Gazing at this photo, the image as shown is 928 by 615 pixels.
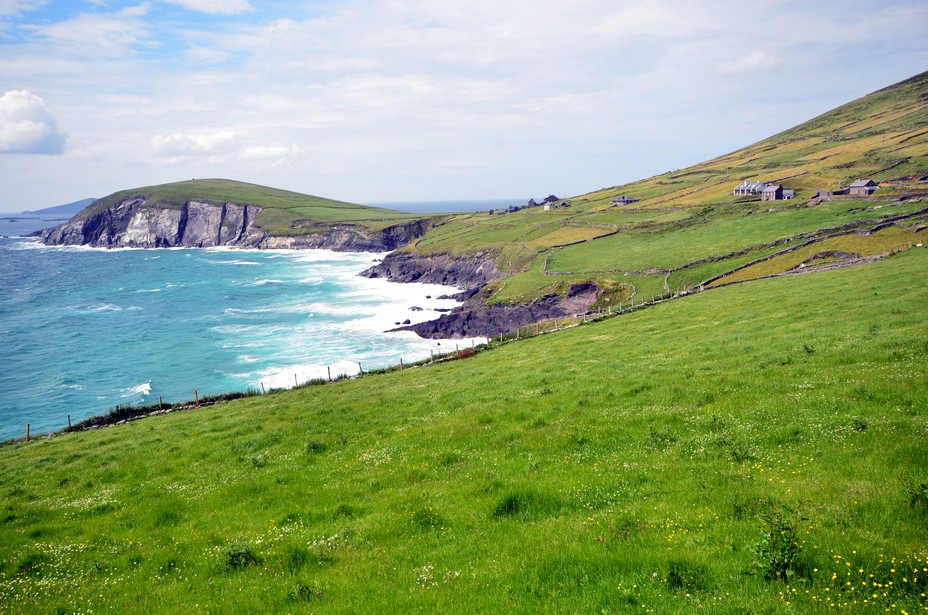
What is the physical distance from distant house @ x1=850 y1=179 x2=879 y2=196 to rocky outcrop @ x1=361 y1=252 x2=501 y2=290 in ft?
242

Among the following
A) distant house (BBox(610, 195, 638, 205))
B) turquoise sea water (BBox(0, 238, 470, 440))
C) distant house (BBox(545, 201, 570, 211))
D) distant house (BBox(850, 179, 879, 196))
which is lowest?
turquoise sea water (BBox(0, 238, 470, 440))

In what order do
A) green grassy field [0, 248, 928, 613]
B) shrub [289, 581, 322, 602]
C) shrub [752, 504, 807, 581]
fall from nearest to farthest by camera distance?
shrub [752, 504, 807, 581] < green grassy field [0, 248, 928, 613] < shrub [289, 581, 322, 602]

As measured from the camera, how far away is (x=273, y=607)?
9375mm

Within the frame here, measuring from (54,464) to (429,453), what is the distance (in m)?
20.6

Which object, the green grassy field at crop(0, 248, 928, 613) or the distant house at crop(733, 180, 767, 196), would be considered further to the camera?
the distant house at crop(733, 180, 767, 196)

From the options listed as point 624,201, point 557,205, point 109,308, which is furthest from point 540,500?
point 557,205

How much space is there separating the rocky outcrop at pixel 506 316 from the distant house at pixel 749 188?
69.5 meters

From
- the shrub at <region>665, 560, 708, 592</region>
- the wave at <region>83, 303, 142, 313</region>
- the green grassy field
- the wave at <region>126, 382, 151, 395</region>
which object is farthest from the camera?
the wave at <region>83, 303, 142, 313</region>

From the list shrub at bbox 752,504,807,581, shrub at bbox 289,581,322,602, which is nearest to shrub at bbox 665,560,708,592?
shrub at bbox 752,504,807,581

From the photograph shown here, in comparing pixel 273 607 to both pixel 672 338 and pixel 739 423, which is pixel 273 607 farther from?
pixel 672 338

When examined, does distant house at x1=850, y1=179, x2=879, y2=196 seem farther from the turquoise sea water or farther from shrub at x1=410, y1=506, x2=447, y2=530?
shrub at x1=410, y1=506, x2=447, y2=530

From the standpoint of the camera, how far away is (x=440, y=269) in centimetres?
13775

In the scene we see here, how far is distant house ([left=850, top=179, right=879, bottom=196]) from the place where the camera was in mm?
96938

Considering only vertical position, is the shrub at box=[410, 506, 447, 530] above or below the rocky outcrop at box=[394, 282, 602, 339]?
above
